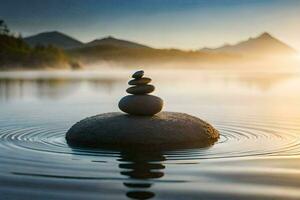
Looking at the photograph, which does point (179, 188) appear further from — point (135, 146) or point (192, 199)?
point (135, 146)

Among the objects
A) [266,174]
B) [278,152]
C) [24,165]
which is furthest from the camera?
[278,152]

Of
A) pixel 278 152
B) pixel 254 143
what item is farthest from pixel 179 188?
pixel 254 143

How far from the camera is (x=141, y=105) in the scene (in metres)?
22.7

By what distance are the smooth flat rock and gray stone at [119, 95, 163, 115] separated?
273 mm

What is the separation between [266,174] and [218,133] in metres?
7.90

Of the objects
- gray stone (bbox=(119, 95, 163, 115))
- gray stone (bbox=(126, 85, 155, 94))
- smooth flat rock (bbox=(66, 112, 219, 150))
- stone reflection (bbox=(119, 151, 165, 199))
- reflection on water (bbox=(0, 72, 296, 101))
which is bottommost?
reflection on water (bbox=(0, 72, 296, 101))

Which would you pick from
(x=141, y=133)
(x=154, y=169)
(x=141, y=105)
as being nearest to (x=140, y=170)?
(x=154, y=169)

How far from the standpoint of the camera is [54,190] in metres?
13.9

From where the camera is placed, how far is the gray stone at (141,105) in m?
22.7

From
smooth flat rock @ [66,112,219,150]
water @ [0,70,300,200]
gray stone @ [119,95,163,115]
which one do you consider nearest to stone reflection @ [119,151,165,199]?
water @ [0,70,300,200]

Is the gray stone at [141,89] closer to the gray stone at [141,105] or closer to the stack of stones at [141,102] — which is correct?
the stack of stones at [141,102]

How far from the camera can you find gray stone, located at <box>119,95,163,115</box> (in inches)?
894

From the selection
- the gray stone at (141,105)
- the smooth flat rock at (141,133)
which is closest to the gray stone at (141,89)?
the gray stone at (141,105)

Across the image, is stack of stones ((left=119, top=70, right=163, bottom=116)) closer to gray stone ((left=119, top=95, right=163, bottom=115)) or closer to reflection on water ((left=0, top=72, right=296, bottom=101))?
gray stone ((left=119, top=95, right=163, bottom=115))
